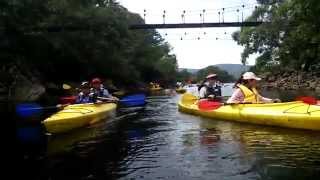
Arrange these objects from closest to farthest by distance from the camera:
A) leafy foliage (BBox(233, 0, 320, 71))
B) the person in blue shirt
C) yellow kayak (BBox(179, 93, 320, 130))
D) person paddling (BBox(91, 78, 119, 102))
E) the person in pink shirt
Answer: yellow kayak (BBox(179, 93, 320, 130)) → the person in pink shirt → the person in blue shirt → person paddling (BBox(91, 78, 119, 102)) → leafy foliage (BBox(233, 0, 320, 71))

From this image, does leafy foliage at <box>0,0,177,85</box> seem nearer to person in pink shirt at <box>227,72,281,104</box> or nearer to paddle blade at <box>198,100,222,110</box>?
paddle blade at <box>198,100,222,110</box>

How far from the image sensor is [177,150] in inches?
446

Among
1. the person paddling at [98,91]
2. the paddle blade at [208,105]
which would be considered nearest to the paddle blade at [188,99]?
the paddle blade at [208,105]

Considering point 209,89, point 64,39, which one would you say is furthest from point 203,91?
point 64,39

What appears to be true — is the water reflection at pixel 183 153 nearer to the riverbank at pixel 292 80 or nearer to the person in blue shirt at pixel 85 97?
the person in blue shirt at pixel 85 97

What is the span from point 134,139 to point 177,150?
2256mm

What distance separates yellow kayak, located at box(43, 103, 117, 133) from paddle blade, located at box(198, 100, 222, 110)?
3.37m

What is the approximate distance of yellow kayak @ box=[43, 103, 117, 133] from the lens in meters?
14.0

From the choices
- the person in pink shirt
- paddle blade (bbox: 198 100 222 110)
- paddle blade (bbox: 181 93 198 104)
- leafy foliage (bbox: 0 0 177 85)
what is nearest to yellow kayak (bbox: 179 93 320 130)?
paddle blade (bbox: 198 100 222 110)

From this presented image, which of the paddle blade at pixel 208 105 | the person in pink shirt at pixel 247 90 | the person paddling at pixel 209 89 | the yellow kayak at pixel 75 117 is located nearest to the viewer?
the yellow kayak at pixel 75 117

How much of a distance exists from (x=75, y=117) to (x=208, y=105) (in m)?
5.19

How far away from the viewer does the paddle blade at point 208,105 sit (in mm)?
17312

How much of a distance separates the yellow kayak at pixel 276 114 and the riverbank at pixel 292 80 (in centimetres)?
2678

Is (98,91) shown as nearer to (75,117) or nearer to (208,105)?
(75,117)
